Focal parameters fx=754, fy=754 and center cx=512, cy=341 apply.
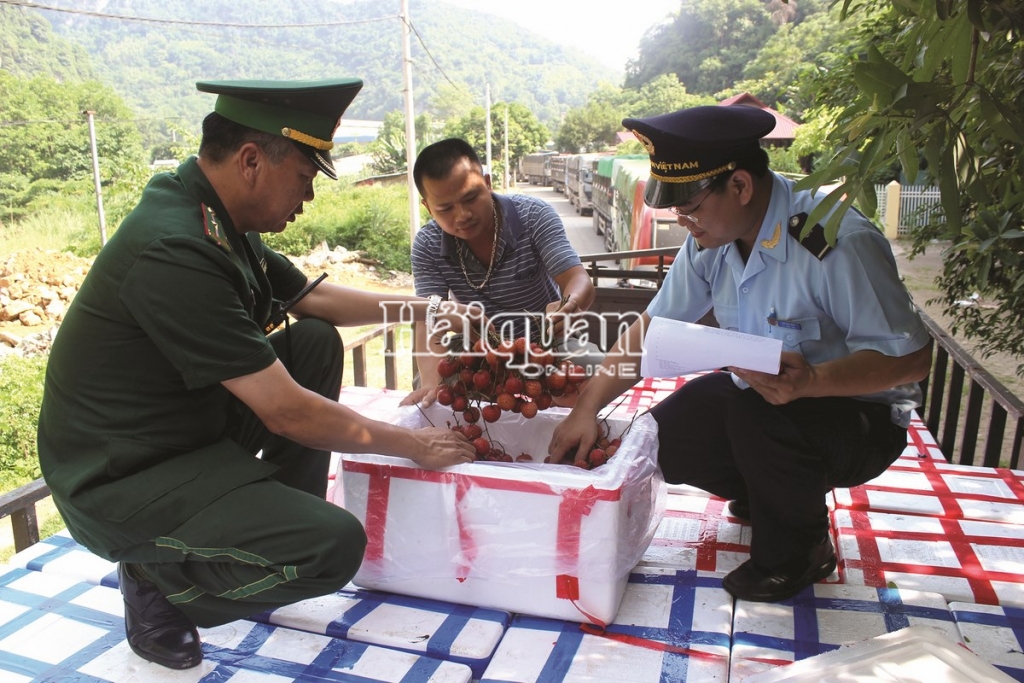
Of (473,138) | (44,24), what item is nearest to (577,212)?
(473,138)

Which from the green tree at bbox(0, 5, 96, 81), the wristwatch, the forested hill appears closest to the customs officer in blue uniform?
the wristwatch

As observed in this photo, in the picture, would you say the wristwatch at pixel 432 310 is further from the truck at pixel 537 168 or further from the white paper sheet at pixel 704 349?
the truck at pixel 537 168

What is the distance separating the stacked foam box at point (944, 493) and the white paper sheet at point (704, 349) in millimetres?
1093

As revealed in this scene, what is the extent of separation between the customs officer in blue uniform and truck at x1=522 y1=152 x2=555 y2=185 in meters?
42.5

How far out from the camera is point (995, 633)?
5.70 feet

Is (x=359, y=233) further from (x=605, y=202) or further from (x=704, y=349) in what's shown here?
(x=704, y=349)

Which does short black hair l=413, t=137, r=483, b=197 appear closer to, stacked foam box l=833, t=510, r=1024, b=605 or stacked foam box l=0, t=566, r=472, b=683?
stacked foam box l=0, t=566, r=472, b=683

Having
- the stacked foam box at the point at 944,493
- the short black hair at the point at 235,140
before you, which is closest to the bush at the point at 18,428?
the short black hair at the point at 235,140

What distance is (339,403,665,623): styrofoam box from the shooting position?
5.71 ft

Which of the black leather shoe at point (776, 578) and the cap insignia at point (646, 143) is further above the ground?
the cap insignia at point (646, 143)

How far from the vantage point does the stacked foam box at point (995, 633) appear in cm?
164

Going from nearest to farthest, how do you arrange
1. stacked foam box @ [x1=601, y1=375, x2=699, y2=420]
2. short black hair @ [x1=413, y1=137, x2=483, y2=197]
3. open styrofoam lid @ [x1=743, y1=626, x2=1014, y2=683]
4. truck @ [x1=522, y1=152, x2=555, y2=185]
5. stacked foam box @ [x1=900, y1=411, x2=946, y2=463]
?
open styrofoam lid @ [x1=743, y1=626, x2=1014, y2=683] → short black hair @ [x1=413, y1=137, x2=483, y2=197] → stacked foam box @ [x1=900, y1=411, x2=946, y2=463] → stacked foam box @ [x1=601, y1=375, x2=699, y2=420] → truck @ [x1=522, y1=152, x2=555, y2=185]

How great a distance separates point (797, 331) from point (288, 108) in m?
1.38

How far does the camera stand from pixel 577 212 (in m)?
27.2
